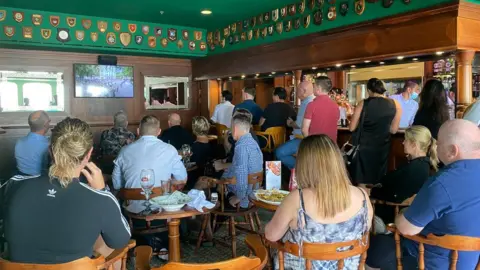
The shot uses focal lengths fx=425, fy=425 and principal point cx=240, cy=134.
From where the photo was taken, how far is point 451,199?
6.41 feet

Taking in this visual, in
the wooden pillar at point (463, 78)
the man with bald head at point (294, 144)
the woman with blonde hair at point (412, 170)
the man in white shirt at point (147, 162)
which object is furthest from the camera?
the man with bald head at point (294, 144)

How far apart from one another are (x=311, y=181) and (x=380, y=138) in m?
2.94

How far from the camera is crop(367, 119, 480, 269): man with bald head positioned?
1.96 meters

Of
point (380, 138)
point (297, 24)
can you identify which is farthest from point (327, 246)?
point (297, 24)

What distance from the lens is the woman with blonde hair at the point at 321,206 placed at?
194cm

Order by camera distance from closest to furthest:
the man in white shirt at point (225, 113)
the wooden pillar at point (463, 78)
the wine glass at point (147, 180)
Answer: the wine glass at point (147, 180), the wooden pillar at point (463, 78), the man in white shirt at point (225, 113)

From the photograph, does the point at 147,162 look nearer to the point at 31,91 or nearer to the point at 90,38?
the point at 90,38

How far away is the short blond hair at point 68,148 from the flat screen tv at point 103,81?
6367mm

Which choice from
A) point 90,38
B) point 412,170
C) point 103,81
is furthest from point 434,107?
point 103,81

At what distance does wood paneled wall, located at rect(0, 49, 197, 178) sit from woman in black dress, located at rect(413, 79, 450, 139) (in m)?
5.81

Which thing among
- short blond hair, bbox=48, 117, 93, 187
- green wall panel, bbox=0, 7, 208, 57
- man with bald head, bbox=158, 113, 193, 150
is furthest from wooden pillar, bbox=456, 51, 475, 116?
green wall panel, bbox=0, 7, 208, 57

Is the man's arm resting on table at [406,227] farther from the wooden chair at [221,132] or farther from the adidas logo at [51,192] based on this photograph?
the wooden chair at [221,132]

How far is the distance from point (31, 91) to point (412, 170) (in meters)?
6.80

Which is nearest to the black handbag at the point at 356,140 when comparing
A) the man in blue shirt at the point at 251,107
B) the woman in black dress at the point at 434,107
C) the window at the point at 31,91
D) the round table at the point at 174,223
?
the woman in black dress at the point at 434,107
